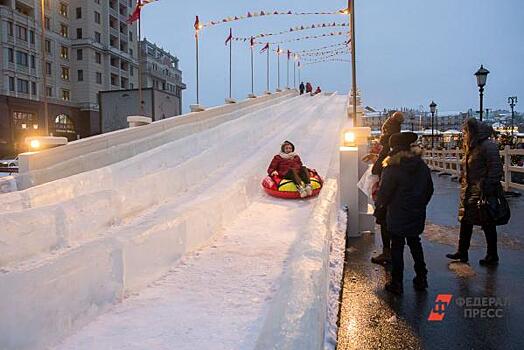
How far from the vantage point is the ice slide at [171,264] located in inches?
128

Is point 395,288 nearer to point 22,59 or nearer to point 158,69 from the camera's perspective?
point 22,59

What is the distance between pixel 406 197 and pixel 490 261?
1801 millimetres

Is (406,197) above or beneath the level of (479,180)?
beneath

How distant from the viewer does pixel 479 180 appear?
5.40 m

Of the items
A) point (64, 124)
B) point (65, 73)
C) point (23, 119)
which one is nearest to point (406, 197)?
point (23, 119)

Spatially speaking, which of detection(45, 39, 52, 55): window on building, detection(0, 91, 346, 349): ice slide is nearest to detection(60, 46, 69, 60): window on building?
detection(45, 39, 52, 55): window on building

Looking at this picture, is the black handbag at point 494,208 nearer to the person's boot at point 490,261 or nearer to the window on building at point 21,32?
the person's boot at point 490,261

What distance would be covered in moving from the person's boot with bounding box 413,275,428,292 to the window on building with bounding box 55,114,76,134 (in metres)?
44.2

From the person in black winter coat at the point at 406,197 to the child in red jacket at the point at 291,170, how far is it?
3.66 meters

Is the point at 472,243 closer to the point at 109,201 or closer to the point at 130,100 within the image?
the point at 109,201

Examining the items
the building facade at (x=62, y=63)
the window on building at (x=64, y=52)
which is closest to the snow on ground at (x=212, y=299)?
the building facade at (x=62, y=63)

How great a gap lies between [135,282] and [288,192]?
461cm

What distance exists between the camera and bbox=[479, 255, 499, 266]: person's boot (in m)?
5.39

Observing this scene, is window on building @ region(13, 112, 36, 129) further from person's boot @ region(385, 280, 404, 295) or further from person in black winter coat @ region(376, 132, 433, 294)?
person's boot @ region(385, 280, 404, 295)
